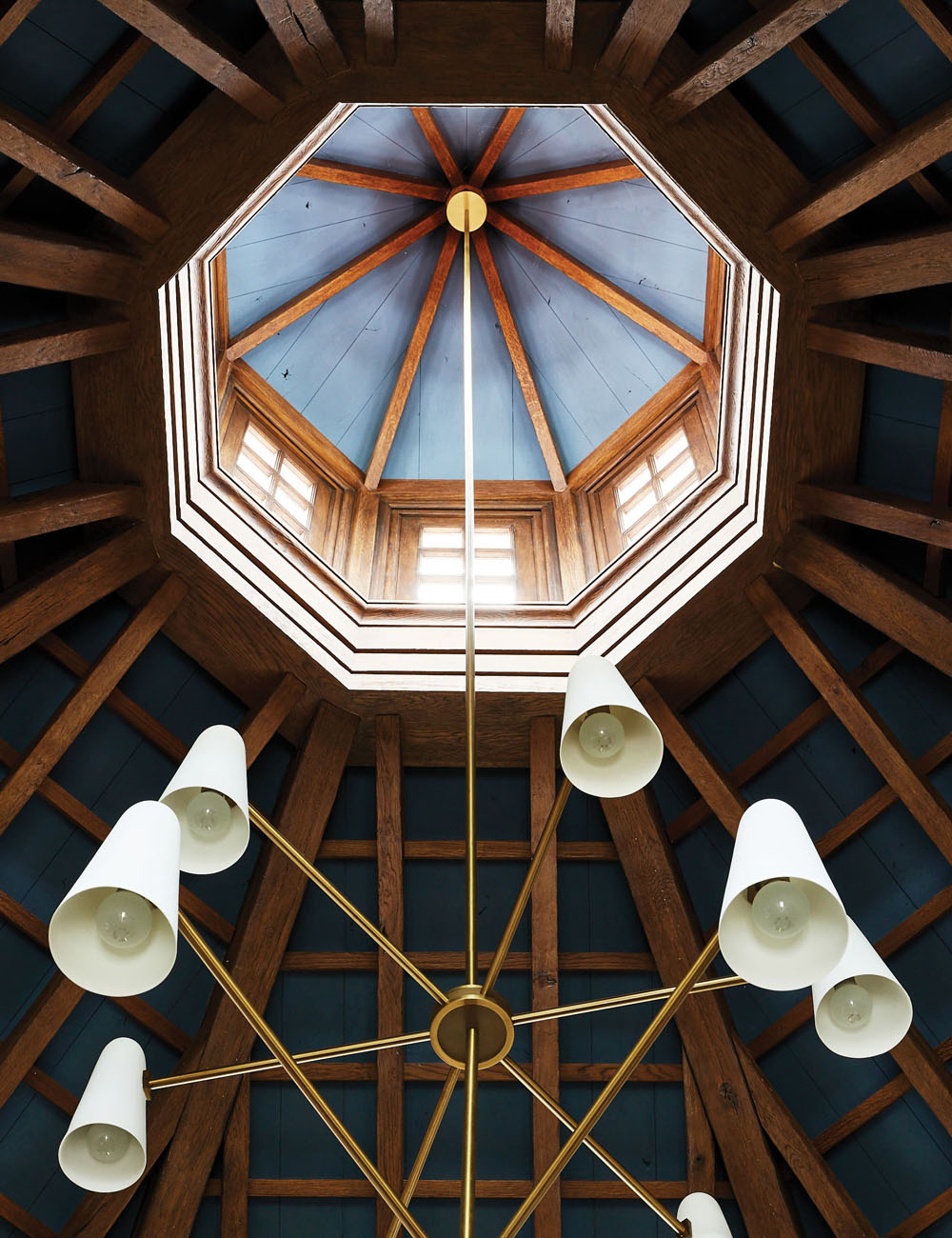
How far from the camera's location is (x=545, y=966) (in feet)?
19.3

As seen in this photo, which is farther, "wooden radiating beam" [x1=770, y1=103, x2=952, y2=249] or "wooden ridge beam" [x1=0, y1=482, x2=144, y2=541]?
"wooden ridge beam" [x1=0, y1=482, x2=144, y2=541]

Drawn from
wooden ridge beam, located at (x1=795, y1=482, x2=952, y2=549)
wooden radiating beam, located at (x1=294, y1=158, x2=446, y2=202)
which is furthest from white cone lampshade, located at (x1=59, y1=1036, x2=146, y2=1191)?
wooden radiating beam, located at (x1=294, y1=158, x2=446, y2=202)

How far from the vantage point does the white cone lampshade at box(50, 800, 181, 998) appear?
→ 2.69 meters

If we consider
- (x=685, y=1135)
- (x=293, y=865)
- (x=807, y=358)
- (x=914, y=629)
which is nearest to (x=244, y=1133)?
(x=293, y=865)

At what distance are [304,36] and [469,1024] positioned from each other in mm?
3232

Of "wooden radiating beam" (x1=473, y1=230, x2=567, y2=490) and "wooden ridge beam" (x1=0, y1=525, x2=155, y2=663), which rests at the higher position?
"wooden radiating beam" (x1=473, y1=230, x2=567, y2=490)

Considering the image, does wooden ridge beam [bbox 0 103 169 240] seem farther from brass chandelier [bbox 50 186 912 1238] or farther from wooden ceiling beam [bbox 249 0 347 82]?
brass chandelier [bbox 50 186 912 1238]

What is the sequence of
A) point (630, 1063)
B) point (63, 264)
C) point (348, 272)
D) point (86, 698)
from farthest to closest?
point (348, 272)
point (86, 698)
point (63, 264)
point (630, 1063)

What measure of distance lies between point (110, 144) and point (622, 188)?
126 inches

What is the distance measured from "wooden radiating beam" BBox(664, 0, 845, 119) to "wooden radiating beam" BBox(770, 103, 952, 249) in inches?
18.8

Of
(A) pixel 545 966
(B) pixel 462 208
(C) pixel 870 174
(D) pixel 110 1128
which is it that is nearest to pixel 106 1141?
(D) pixel 110 1128

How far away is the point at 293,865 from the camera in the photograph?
19.2 ft

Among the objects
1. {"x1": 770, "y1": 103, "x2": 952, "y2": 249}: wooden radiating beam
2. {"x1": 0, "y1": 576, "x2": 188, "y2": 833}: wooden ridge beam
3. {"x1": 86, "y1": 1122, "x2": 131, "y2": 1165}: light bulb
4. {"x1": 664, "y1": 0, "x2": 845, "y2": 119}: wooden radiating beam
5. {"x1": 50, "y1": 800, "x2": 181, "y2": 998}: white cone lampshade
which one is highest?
{"x1": 0, "y1": 576, "x2": 188, "y2": 833}: wooden ridge beam

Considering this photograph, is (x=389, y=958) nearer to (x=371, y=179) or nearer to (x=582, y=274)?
(x=582, y=274)
